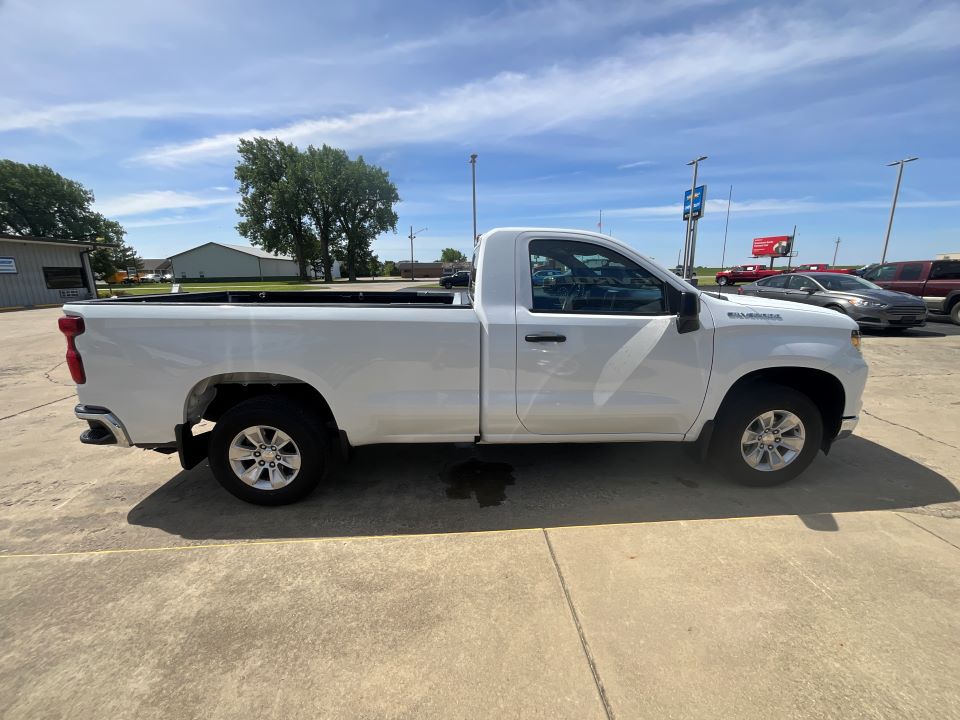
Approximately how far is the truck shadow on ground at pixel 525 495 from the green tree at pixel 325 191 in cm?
5402

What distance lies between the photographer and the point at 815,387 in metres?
3.56

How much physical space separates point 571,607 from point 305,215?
57.6 metres

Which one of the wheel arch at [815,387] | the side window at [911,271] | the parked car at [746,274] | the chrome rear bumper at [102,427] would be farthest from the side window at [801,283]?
the parked car at [746,274]

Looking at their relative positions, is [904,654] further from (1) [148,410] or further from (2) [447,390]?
(1) [148,410]

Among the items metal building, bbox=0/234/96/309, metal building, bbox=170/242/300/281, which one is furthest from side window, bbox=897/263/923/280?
metal building, bbox=170/242/300/281

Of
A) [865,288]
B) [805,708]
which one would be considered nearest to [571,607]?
[805,708]

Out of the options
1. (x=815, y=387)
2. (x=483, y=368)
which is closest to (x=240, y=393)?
(x=483, y=368)

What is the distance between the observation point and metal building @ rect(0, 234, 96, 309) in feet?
66.4

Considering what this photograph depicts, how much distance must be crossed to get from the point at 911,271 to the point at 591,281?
15.4 m

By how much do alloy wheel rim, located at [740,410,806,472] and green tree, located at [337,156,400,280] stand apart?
5580cm

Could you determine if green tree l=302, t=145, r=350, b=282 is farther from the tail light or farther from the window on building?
the tail light

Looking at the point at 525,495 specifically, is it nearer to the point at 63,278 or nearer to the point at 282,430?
the point at 282,430

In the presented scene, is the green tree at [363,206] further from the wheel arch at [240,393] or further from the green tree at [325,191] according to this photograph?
the wheel arch at [240,393]

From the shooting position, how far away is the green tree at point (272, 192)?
5069 centimetres
